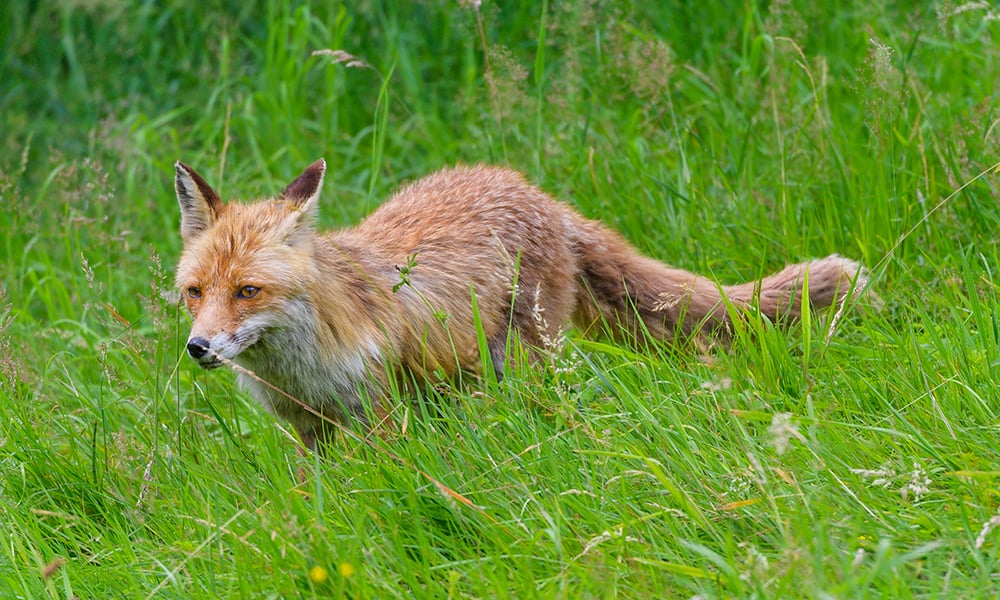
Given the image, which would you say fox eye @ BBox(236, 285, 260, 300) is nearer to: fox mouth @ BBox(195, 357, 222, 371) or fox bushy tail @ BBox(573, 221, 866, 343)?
fox mouth @ BBox(195, 357, 222, 371)

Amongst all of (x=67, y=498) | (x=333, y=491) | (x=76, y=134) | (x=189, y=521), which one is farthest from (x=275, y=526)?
(x=76, y=134)

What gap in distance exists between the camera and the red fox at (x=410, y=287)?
4.68 meters

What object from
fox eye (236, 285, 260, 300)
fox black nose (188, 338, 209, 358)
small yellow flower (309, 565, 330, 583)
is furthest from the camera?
fox eye (236, 285, 260, 300)

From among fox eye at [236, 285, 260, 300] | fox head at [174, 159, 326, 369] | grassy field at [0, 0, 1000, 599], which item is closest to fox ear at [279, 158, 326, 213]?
fox head at [174, 159, 326, 369]

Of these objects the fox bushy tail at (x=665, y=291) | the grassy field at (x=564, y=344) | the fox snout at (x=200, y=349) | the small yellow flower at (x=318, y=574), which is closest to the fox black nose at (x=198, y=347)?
the fox snout at (x=200, y=349)

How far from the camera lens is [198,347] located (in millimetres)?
4301

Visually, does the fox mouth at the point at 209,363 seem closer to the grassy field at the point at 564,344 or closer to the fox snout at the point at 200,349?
the fox snout at the point at 200,349

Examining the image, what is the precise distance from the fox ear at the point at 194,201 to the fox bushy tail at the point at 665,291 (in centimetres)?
178

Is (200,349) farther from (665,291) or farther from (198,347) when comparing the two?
(665,291)

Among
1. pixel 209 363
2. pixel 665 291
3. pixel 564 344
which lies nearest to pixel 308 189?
pixel 209 363

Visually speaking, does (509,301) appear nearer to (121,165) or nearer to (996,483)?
(996,483)

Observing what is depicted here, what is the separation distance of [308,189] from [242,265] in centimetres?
56

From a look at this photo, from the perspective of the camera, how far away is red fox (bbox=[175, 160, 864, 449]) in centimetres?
468

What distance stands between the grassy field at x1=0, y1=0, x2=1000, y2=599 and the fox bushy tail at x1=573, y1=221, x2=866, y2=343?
19 cm
